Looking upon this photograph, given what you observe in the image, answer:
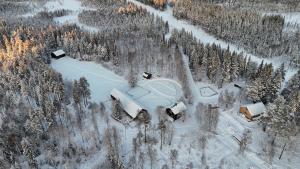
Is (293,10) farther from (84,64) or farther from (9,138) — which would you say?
(9,138)

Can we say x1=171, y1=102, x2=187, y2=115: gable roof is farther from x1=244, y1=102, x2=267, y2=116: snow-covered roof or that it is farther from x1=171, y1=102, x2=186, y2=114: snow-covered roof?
x1=244, y1=102, x2=267, y2=116: snow-covered roof

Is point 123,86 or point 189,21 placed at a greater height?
point 189,21

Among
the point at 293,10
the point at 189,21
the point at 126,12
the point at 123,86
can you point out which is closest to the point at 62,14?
the point at 126,12

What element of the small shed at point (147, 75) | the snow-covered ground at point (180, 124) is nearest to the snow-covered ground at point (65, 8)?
the snow-covered ground at point (180, 124)

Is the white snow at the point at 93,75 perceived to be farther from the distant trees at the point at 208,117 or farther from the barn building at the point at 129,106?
the distant trees at the point at 208,117

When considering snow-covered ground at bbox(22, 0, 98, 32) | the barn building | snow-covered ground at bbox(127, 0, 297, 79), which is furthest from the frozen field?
snow-covered ground at bbox(22, 0, 98, 32)

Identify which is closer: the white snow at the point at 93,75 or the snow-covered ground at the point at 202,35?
the white snow at the point at 93,75

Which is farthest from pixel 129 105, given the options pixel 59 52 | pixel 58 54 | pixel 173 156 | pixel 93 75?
pixel 59 52
